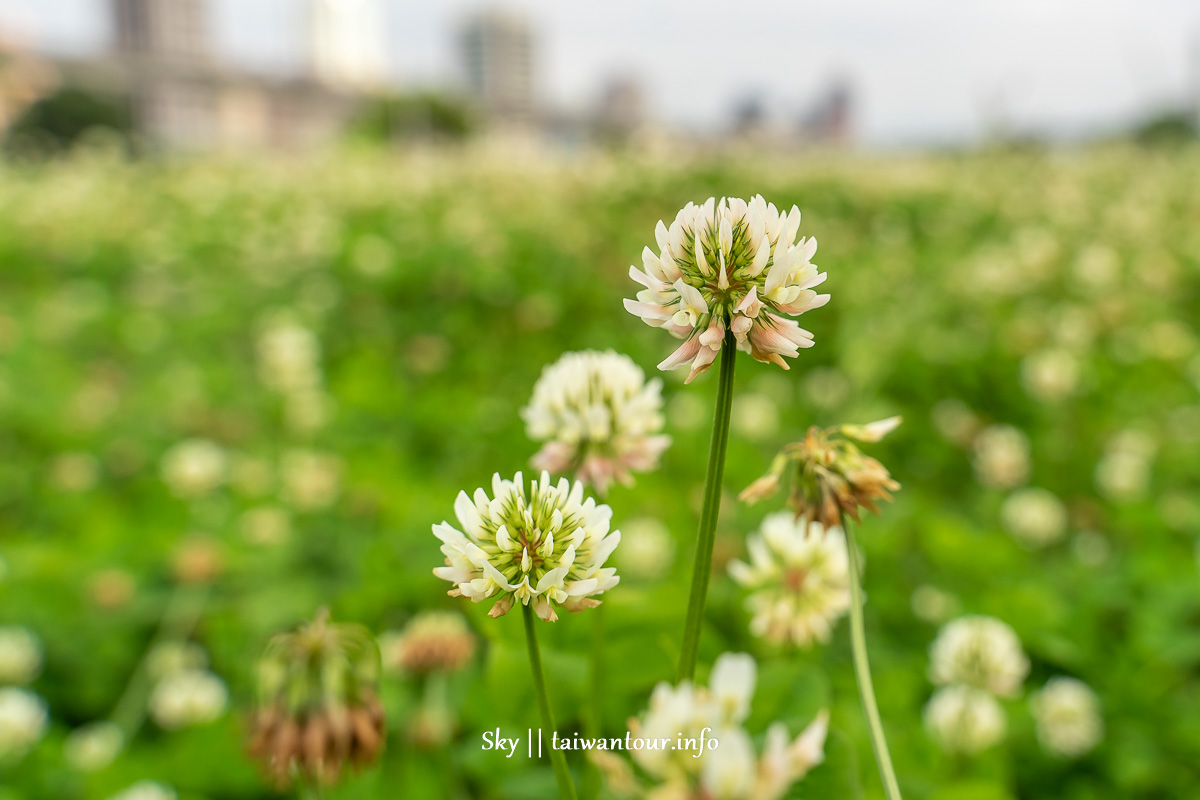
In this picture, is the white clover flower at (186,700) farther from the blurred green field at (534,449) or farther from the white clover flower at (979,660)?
the white clover flower at (979,660)

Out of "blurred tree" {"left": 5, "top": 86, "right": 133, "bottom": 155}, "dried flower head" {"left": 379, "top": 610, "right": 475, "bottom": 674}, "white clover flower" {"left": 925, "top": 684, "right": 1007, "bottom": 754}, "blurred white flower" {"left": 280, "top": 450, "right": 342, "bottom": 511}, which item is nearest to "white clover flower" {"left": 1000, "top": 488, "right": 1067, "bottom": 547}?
"white clover flower" {"left": 925, "top": 684, "right": 1007, "bottom": 754}

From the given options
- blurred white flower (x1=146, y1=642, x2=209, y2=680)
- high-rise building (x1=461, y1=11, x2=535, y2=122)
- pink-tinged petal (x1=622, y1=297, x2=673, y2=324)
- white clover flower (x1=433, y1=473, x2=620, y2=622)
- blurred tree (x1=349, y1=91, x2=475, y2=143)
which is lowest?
blurred white flower (x1=146, y1=642, x2=209, y2=680)

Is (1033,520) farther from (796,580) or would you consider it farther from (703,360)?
(703,360)

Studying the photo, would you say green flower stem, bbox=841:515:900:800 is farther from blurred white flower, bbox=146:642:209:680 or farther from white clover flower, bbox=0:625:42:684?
white clover flower, bbox=0:625:42:684

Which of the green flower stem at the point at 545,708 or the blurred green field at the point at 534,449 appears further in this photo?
the blurred green field at the point at 534,449

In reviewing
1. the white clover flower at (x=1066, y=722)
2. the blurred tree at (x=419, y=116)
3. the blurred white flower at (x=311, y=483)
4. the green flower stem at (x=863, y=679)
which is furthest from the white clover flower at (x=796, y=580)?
the blurred tree at (x=419, y=116)

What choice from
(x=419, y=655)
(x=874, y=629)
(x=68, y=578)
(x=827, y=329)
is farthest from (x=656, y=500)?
(x=827, y=329)
